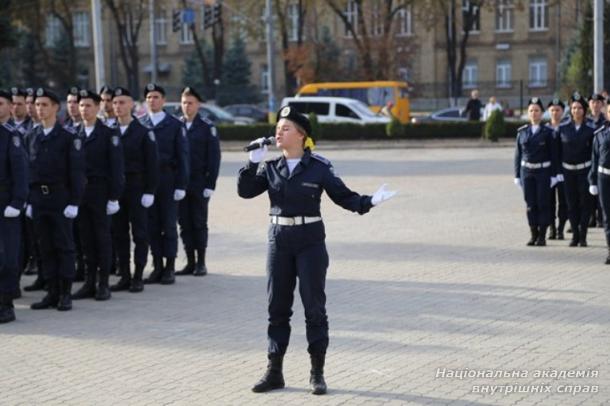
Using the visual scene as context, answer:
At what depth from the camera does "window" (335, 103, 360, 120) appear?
4509 cm

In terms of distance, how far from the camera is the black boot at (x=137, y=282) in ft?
40.1

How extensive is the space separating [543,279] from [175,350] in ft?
15.3

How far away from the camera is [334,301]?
11.2 m

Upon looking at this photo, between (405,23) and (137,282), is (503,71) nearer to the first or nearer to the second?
(405,23)

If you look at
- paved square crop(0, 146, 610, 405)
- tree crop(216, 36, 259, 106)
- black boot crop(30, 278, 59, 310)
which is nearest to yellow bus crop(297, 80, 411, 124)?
tree crop(216, 36, 259, 106)

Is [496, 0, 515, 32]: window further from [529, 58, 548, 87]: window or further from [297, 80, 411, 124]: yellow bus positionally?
[297, 80, 411, 124]: yellow bus

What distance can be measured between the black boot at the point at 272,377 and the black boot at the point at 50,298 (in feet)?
13.1

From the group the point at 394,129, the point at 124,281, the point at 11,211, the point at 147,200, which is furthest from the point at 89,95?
the point at 394,129

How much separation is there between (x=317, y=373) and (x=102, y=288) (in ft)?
14.5

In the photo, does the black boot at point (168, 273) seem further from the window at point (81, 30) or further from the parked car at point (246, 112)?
the window at point (81, 30)

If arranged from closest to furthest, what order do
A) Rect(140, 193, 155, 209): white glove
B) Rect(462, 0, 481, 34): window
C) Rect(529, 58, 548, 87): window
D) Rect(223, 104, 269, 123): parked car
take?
Rect(140, 193, 155, 209): white glove, Rect(223, 104, 269, 123): parked car, Rect(462, 0, 481, 34): window, Rect(529, 58, 548, 87): window

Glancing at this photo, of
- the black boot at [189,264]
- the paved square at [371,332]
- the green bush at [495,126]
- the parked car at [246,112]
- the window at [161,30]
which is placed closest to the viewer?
the paved square at [371,332]

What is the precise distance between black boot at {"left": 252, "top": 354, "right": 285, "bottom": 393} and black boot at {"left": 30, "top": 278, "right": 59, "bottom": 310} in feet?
13.1

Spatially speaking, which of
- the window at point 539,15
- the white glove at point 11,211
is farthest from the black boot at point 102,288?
the window at point 539,15
